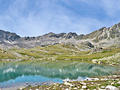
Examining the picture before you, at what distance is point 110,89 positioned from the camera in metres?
22.2

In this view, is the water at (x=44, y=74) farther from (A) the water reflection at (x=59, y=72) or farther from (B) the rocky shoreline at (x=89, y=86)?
(B) the rocky shoreline at (x=89, y=86)

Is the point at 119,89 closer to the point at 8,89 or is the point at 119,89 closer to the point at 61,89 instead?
the point at 61,89

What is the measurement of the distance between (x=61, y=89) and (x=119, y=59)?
10738cm

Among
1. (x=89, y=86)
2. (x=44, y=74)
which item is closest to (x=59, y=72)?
(x=44, y=74)

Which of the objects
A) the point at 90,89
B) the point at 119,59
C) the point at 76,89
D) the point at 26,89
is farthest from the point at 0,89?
the point at 119,59

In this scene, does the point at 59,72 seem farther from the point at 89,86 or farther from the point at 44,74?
the point at 89,86

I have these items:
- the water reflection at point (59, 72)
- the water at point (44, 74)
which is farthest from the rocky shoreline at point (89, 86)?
the water reflection at point (59, 72)

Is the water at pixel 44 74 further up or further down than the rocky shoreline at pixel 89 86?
further down

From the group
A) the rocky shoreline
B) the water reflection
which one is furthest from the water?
the rocky shoreline

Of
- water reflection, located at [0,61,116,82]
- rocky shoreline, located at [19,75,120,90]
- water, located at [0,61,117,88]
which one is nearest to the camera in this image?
rocky shoreline, located at [19,75,120,90]

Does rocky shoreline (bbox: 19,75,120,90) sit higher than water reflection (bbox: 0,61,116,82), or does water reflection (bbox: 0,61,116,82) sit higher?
rocky shoreline (bbox: 19,75,120,90)

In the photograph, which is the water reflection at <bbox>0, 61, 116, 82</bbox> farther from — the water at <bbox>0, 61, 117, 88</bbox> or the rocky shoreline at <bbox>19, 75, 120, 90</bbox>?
the rocky shoreline at <bbox>19, 75, 120, 90</bbox>

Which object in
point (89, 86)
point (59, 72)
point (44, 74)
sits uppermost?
point (89, 86)

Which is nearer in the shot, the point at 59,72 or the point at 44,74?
the point at 44,74
